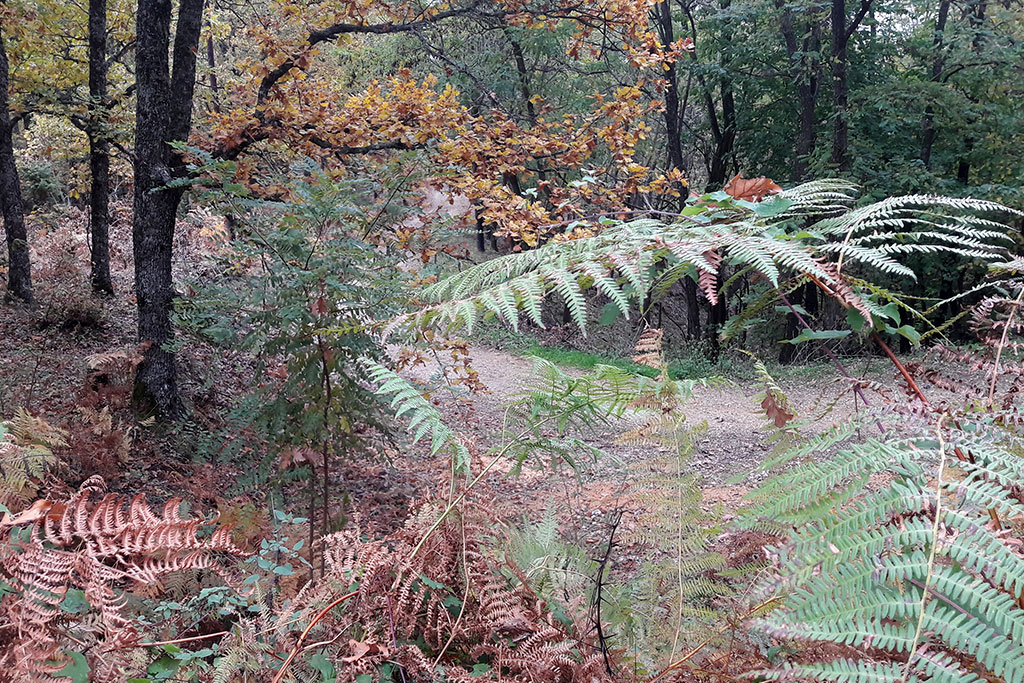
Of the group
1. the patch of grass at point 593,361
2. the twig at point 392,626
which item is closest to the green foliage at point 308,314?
the twig at point 392,626

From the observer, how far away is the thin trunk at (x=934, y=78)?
1220cm

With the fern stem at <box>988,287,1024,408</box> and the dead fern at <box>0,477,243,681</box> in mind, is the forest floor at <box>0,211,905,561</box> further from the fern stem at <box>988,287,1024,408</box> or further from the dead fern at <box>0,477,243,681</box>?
the dead fern at <box>0,477,243,681</box>

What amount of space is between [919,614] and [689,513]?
2.56 ft

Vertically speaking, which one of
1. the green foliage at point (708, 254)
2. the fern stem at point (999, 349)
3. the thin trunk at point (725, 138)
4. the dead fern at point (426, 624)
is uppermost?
the thin trunk at point (725, 138)

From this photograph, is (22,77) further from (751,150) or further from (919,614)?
(751,150)

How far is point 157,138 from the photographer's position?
218 inches

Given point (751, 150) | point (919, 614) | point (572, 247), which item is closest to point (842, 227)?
point (572, 247)

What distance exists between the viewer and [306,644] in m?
1.10

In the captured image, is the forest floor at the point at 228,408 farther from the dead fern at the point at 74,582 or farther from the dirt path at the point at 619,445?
the dead fern at the point at 74,582

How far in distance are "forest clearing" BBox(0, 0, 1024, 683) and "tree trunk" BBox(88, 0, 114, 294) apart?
6cm

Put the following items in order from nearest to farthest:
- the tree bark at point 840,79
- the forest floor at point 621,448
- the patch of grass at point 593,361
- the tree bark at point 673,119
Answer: the forest floor at point 621,448, the tree bark at point 840,79, the patch of grass at point 593,361, the tree bark at point 673,119

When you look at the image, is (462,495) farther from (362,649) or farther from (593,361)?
(593,361)

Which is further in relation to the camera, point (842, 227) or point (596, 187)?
point (596, 187)

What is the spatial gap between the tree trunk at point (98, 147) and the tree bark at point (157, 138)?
343 centimetres
